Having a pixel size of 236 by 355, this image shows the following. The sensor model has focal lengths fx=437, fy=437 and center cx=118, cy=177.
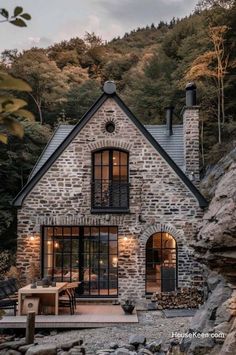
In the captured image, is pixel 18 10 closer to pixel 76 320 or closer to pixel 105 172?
pixel 76 320

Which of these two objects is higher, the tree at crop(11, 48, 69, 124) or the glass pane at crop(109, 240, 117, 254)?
the tree at crop(11, 48, 69, 124)

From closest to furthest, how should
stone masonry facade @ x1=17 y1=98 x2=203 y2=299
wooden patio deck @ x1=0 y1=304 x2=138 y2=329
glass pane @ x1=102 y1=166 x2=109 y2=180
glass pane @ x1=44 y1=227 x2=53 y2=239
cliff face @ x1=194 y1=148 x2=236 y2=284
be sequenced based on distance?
cliff face @ x1=194 y1=148 x2=236 y2=284 → wooden patio deck @ x1=0 y1=304 x2=138 y2=329 → stone masonry facade @ x1=17 y1=98 x2=203 y2=299 → glass pane @ x1=44 y1=227 x2=53 y2=239 → glass pane @ x1=102 y1=166 x2=109 y2=180

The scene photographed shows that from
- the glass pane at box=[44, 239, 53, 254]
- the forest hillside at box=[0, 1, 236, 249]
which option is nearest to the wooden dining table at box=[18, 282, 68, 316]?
the glass pane at box=[44, 239, 53, 254]

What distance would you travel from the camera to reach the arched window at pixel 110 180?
14.3 meters

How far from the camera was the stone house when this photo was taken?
46.1 ft

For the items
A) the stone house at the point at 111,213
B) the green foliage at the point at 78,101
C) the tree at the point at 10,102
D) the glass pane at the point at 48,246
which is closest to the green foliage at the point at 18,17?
the tree at the point at 10,102

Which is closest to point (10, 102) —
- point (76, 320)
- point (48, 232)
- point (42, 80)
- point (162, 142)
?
point (76, 320)

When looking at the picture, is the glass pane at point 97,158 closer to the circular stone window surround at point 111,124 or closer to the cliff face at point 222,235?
the circular stone window surround at point 111,124

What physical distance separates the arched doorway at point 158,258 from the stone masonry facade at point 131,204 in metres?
0.24

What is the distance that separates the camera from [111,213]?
46.4ft

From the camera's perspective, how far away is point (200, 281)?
45.8ft

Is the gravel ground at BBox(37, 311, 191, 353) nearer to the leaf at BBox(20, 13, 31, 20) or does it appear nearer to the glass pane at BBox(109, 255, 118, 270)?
the glass pane at BBox(109, 255, 118, 270)

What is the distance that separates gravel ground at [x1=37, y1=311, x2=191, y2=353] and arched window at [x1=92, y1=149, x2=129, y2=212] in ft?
13.6

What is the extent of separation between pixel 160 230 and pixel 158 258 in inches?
36.4
